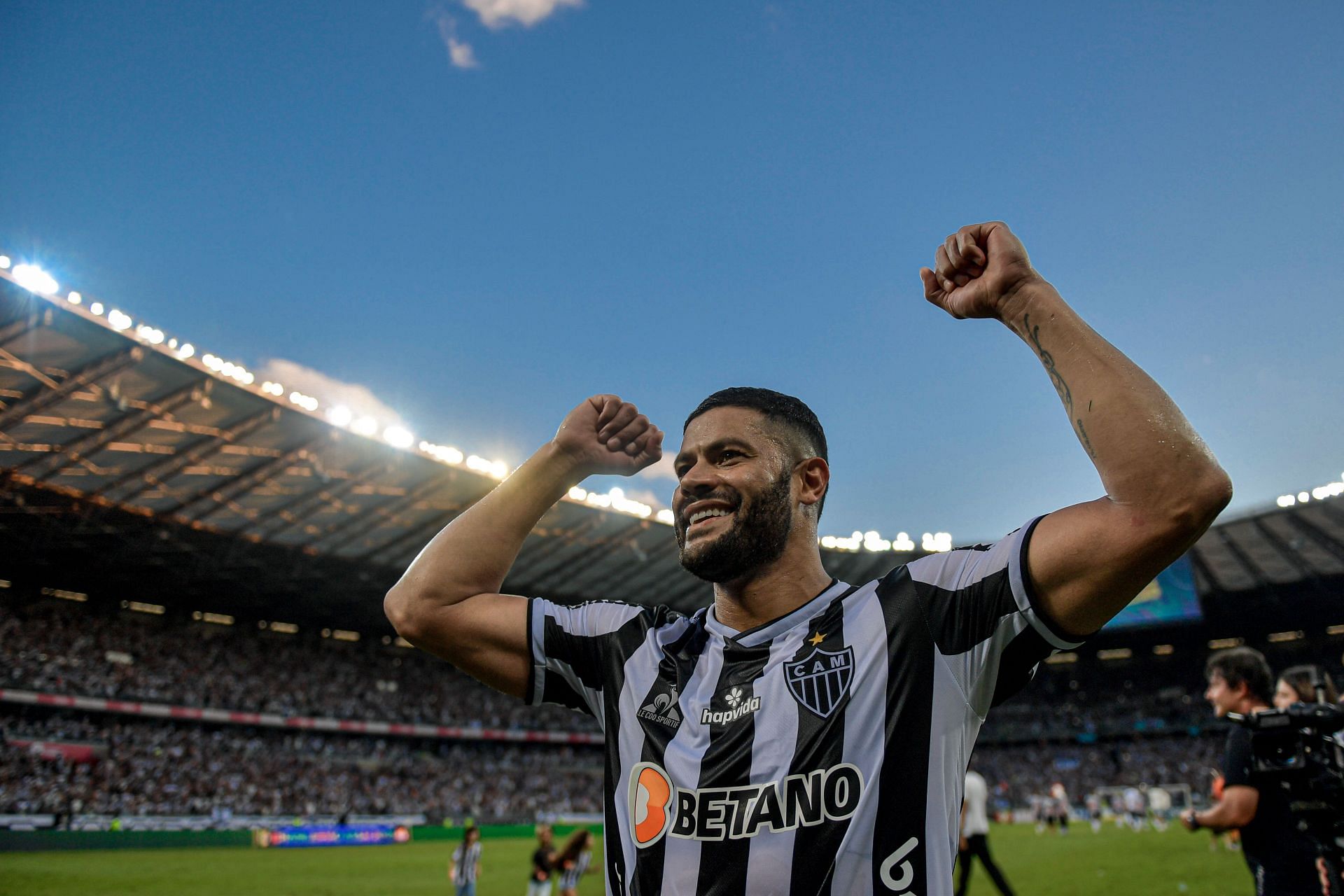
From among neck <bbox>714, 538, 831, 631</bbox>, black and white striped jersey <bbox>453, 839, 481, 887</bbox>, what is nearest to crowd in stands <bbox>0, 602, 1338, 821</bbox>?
black and white striped jersey <bbox>453, 839, 481, 887</bbox>

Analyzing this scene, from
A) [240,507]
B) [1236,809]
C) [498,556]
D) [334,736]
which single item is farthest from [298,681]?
[498,556]

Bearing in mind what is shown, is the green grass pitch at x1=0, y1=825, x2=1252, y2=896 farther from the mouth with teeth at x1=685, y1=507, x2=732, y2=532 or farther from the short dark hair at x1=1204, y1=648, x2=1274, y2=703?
the mouth with teeth at x1=685, y1=507, x2=732, y2=532

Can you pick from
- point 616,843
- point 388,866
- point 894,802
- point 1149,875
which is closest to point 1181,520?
point 894,802

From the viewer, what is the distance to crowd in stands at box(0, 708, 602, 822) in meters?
27.3

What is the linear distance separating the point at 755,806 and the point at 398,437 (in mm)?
24620

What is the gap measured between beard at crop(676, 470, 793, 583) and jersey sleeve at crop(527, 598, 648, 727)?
0.39 metres

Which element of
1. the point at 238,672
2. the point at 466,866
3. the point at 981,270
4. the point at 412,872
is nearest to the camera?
the point at 981,270

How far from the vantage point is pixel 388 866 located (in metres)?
20.6

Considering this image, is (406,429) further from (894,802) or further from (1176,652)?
(1176,652)

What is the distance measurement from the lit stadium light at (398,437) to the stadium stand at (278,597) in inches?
2.9

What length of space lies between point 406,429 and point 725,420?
24.4 meters

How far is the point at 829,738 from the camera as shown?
1903 mm

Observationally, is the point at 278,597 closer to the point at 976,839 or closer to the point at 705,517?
the point at 976,839

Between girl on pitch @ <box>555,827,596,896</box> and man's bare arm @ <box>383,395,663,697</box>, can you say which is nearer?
man's bare arm @ <box>383,395,663,697</box>
